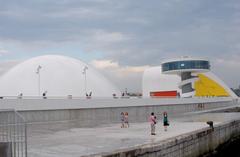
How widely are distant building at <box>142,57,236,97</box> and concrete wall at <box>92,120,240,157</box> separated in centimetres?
5632

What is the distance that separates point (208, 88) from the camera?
360ft

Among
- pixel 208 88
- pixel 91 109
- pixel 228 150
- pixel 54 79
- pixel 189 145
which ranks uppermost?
pixel 54 79

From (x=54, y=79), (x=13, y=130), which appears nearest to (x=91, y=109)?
(x=54, y=79)

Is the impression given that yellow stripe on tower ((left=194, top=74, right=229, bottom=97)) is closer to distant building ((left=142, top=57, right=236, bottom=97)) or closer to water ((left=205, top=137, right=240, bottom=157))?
distant building ((left=142, top=57, right=236, bottom=97))

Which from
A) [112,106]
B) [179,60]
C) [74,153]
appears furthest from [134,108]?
[179,60]

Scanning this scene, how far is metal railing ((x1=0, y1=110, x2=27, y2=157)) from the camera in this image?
12266 millimetres

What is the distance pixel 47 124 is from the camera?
34.3m

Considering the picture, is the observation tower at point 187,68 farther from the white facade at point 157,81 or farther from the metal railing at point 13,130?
the metal railing at point 13,130

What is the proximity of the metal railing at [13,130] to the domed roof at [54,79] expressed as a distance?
174 ft

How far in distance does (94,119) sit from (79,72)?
31.6 metres

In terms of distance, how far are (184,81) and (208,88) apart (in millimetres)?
19820

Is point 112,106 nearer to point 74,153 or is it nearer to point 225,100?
point 74,153

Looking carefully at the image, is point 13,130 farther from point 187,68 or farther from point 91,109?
point 187,68

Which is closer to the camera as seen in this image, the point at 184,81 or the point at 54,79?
the point at 54,79
